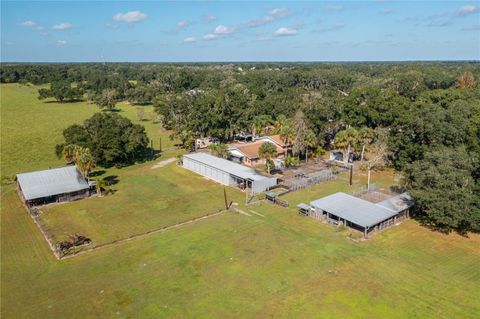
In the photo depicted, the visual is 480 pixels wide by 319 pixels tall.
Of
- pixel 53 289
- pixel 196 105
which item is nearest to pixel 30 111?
pixel 196 105

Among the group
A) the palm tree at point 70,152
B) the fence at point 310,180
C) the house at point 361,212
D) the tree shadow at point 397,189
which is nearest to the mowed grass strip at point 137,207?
the palm tree at point 70,152

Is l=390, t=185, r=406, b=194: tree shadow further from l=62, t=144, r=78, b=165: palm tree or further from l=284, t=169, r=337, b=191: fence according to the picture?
l=62, t=144, r=78, b=165: palm tree

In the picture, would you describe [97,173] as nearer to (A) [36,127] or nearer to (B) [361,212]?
(B) [361,212]

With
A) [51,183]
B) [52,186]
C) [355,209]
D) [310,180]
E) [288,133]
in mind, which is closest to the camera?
[355,209]

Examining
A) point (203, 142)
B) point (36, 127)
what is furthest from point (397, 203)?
point (36, 127)

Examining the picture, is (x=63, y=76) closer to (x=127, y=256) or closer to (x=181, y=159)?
(x=181, y=159)
